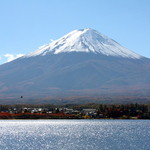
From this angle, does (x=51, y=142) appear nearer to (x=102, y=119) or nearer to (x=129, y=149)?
(x=129, y=149)

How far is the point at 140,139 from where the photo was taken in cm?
7300

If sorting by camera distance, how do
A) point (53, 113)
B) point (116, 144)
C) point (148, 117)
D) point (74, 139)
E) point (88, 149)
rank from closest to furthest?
point (88, 149)
point (116, 144)
point (74, 139)
point (148, 117)
point (53, 113)

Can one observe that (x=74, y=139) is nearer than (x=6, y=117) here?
Yes

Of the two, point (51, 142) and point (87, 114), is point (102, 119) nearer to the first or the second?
point (87, 114)

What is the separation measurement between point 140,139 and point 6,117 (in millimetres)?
73620

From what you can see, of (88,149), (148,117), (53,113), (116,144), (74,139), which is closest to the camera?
(88,149)

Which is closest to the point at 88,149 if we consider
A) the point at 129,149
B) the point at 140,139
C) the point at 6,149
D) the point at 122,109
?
the point at 129,149

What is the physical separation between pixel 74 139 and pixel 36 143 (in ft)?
24.4

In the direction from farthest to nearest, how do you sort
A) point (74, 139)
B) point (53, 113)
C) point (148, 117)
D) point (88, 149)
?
point (53, 113), point (148, 117), point (74, 139), point (88, 149)

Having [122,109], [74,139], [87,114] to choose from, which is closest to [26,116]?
[87,114]

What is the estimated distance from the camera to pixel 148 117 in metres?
136

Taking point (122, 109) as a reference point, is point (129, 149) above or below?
below

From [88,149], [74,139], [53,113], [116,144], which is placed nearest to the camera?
[88,149]

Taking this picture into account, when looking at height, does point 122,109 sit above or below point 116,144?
above
